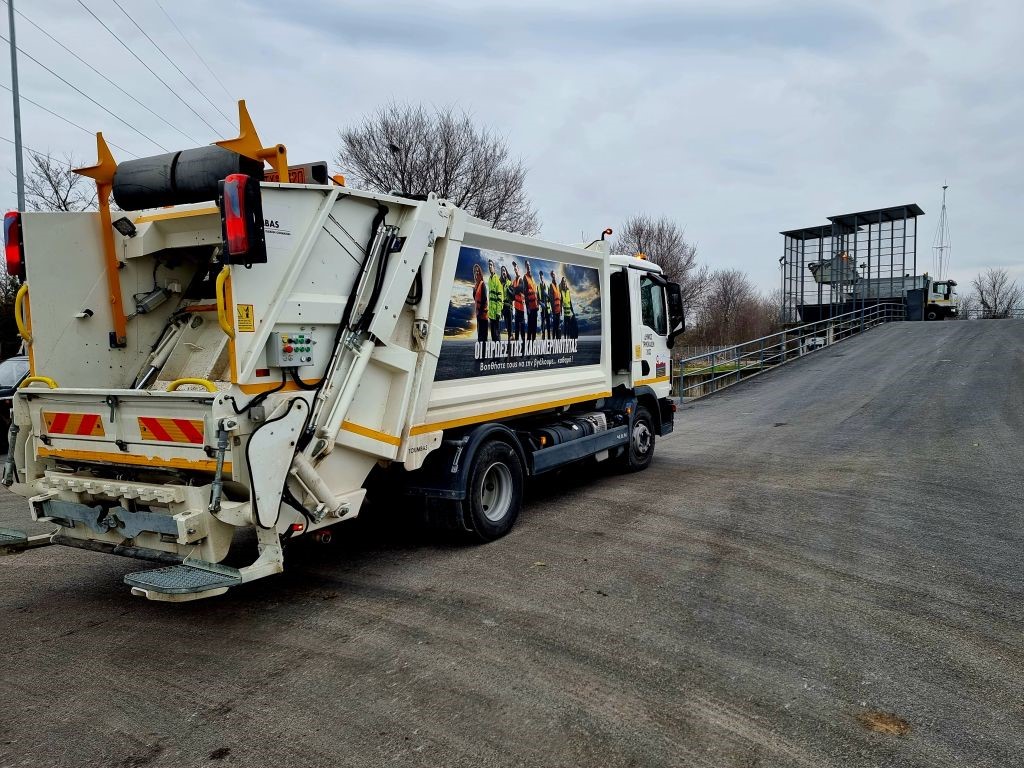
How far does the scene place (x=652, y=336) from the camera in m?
9.41

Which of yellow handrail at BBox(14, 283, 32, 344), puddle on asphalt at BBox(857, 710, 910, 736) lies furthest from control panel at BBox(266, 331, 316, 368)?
puddle on asphalt at BBox(857, 710, 910, 736)

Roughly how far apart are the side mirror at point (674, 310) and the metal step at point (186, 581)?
7221mm

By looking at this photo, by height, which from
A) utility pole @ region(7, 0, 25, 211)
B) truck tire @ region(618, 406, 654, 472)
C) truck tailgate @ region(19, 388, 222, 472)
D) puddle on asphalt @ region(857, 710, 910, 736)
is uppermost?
utility pole @ region(7, 0, 25, 211)

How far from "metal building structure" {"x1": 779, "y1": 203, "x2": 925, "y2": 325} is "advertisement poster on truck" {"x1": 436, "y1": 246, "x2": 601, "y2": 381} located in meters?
→ 25.2

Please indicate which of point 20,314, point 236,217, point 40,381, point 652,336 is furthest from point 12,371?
point 652,336

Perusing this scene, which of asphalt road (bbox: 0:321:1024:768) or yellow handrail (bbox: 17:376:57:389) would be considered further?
yellow handrail (bbox: 17:376:57:389)

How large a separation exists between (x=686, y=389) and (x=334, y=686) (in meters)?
16.5

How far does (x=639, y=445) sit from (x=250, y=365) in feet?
20.1

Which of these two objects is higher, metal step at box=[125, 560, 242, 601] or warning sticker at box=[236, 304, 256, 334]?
warning sticker at box=[236, 304, 256, 334]

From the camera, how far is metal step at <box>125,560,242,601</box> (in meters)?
3.75

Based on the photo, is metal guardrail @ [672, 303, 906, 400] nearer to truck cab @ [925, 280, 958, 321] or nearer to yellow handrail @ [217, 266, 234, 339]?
truck cab @ [925, 280, 958, 321]

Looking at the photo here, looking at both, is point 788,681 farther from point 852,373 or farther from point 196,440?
point 852,373

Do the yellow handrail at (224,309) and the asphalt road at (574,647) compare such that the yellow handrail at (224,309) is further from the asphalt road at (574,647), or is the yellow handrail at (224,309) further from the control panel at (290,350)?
the asphalt road at (574,647)

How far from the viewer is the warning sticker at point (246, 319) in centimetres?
418
